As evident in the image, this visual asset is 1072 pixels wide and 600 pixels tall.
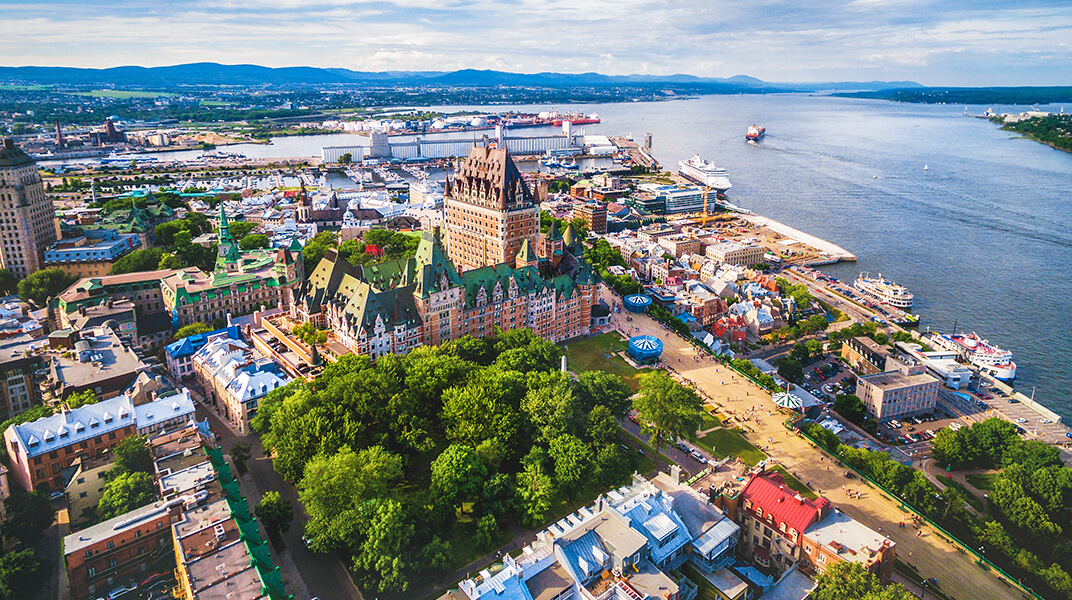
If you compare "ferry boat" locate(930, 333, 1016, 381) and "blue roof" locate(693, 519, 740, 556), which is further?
"ferry boat" locate(930, 333, 1016, 381)

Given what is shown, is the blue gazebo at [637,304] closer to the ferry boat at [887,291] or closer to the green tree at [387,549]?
the ferry boat at [887,291]

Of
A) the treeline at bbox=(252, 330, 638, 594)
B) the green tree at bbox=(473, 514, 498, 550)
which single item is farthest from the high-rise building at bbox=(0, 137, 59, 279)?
the green tree at bbox=(473, 514, 498, 550)

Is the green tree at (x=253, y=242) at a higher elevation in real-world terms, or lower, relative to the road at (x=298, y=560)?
higher

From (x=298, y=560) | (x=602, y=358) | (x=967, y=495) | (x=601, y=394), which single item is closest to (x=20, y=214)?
(x=298, y=560)

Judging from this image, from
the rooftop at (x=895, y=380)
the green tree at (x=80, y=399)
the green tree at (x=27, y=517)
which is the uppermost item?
the green tree at (x=80, y=399)

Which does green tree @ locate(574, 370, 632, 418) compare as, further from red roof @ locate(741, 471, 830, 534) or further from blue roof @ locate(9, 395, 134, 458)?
blue roof @ locate(9, 395, 134, 458)

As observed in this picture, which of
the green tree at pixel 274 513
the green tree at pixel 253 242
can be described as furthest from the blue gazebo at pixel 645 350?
the green tree at pixel 253 242
